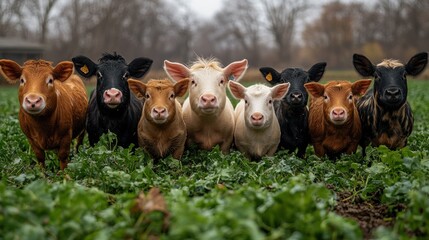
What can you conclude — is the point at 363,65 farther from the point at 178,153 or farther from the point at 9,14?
the point at 9,14

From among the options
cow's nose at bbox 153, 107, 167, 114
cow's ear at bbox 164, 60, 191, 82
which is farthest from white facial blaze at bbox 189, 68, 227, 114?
cow's nose at bbox 153, 107, 167, 114

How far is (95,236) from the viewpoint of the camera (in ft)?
13.3

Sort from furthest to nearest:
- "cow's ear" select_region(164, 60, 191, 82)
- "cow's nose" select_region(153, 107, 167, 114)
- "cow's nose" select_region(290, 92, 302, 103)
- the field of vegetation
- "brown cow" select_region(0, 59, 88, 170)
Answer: "cow's ear" select_region(164, 60, 191, 82)
"cow's nose" select_region(290, 92, 302, 103)
"cow's nose" select_region(153, 107, 167, 114)
"brown cow" select_region(0, 59, 88, 170)
the field of vegetation

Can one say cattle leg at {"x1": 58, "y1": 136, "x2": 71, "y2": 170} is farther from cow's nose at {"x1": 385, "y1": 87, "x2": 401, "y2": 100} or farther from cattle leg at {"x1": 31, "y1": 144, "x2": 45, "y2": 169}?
cow's nose at {"x1": 385, "y1": 87, "x2": 401, "y2": 100}

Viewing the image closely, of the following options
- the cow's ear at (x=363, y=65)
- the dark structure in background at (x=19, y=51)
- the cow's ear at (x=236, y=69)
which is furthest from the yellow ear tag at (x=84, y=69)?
the dark structure in background at (x=19, y=51)

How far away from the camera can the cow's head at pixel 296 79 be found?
8203 mm

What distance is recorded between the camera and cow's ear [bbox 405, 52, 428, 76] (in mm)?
8250

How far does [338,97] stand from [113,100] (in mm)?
3238

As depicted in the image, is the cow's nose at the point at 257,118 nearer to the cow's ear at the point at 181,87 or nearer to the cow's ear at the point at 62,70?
the cow's ear at the point at 181,87

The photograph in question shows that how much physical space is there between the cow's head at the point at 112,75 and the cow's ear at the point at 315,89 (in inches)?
98.2

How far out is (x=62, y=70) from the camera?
295 inches

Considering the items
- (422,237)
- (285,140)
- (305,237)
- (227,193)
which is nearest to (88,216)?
(227,193)

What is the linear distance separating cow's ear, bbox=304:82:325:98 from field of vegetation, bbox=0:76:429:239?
1.03m

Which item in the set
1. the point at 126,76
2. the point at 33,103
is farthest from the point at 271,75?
the point at 33,103
